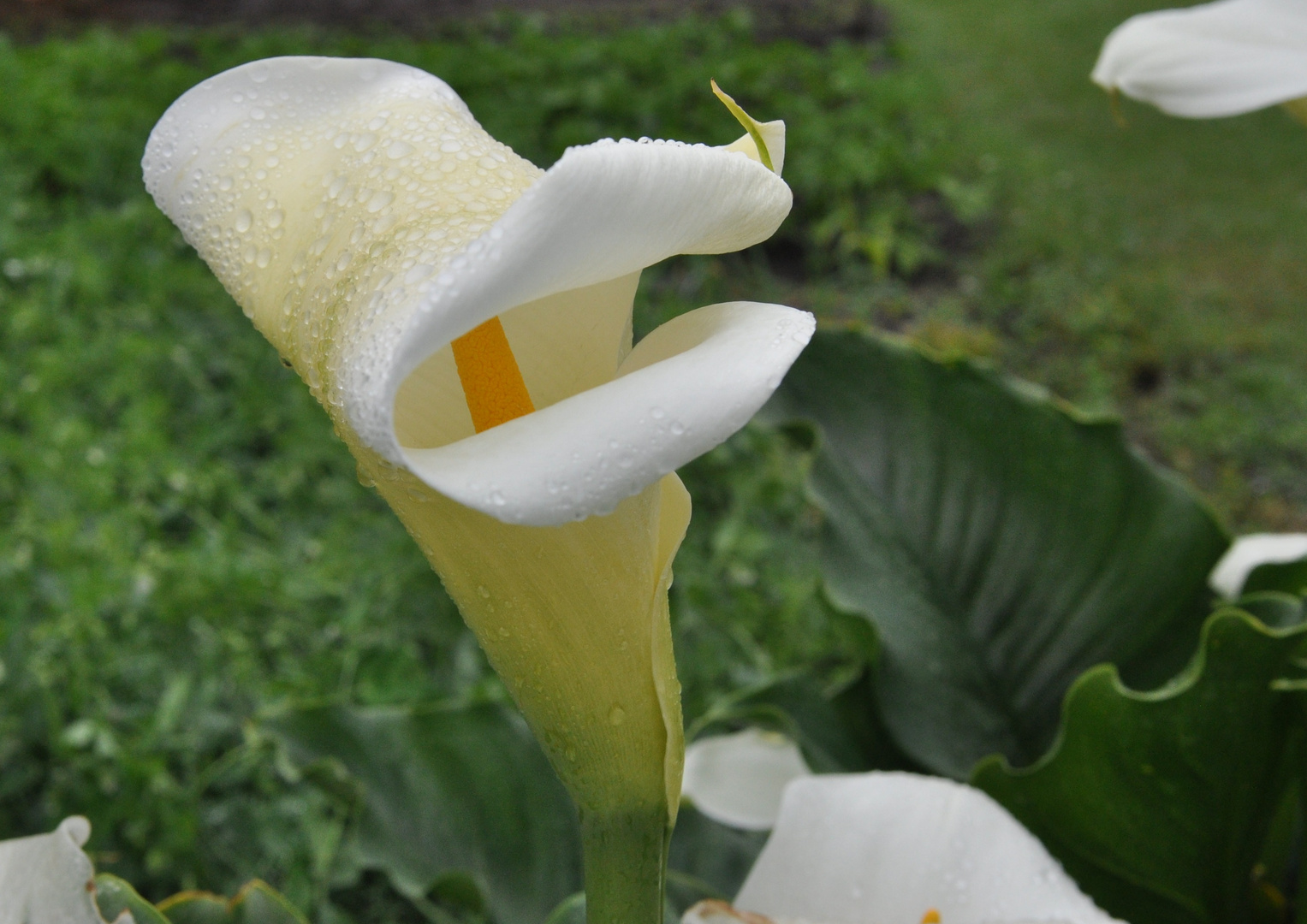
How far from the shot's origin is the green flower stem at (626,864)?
1.22 feet

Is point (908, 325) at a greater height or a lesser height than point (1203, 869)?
lesser

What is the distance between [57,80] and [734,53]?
63.4 inches

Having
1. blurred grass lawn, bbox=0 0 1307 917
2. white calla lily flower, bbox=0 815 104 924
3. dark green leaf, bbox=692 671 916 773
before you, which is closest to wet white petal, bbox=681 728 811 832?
dark green leaf, bbox=692 671 916 773

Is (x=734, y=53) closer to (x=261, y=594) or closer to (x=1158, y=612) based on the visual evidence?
(x=261, y=594)

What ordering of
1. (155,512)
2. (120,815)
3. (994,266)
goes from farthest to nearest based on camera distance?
(994,266)
(155,512)
(120,815)

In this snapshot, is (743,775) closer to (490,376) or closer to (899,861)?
(899,861)

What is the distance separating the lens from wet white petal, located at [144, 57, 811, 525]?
251 millimetres

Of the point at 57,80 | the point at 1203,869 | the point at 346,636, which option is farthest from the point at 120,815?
the point at 57,80

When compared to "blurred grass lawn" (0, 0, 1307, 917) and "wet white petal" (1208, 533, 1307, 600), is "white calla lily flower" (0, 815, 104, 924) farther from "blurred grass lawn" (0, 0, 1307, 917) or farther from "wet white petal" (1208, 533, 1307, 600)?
"wet white petal" (1208, 533, 1307, 600)

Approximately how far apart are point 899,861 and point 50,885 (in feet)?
1.20

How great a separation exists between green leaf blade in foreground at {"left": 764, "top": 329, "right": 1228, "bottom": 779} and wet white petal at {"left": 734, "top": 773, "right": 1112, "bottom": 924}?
0.19 metres

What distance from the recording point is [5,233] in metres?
1.99

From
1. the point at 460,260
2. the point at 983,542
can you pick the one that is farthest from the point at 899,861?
the point at 460,260

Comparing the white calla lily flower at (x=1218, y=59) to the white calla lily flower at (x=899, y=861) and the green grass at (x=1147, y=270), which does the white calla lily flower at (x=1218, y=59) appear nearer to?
the white calla lily flower at (x=899, y=861)
